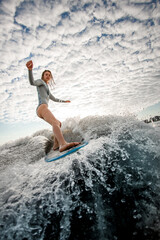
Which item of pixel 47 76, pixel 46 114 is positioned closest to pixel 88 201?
pixel 46 114

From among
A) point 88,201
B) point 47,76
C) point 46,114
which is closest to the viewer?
point 88,201

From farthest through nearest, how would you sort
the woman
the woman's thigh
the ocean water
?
the woman's thigh < the woman < the ocean water

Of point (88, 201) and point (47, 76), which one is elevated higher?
point (47, 76)

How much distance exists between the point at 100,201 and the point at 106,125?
3.37 m

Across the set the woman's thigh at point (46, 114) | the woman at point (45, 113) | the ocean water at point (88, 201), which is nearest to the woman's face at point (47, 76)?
the woman at point (45, 113)

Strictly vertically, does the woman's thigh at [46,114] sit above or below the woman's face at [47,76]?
below

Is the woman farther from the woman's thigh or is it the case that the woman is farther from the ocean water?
the ocean water

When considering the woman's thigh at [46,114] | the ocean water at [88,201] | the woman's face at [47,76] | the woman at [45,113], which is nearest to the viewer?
the ocean water at [88,201]

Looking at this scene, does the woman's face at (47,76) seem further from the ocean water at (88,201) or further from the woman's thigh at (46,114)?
the ocean water at (88,201)

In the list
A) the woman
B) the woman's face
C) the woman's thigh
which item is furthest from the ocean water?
the woman's face

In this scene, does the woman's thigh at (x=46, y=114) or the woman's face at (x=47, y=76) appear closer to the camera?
the woman's thigh at (x=46, y=114)

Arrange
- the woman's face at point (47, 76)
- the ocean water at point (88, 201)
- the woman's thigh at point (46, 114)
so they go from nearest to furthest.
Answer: the ocean water at point (88, 201), the woman's thigh at point (46, 114), the woman's face at point (47, 76)

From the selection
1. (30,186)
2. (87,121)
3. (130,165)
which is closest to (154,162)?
(130,165)

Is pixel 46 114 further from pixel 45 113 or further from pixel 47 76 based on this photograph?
pixel 47 76
